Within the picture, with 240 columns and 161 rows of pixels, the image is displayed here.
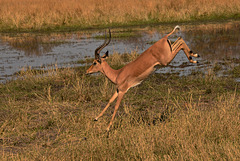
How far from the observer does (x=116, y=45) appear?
18438mm

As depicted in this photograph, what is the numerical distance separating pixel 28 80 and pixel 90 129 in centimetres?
530

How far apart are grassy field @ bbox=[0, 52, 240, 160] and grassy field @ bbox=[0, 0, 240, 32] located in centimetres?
1434

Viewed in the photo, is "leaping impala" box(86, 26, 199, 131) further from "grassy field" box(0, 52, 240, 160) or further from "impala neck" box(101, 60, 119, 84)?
"grassy field" box(0, 52, 240, 160)

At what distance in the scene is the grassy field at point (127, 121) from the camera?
5406 mm

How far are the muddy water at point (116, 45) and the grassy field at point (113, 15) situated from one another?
4.83 feet

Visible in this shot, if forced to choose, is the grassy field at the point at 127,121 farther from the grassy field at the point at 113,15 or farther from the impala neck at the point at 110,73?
the grassy field at the point at 113,15

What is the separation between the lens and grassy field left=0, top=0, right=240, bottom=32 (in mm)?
25641

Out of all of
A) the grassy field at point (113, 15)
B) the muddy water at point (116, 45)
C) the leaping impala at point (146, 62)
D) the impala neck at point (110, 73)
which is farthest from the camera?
the grassy field at point (113, 15)

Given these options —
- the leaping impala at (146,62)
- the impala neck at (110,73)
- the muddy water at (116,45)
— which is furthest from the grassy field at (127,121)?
the muddy water at (116,45)

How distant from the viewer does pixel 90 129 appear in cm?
664

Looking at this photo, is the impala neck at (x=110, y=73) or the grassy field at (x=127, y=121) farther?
the impala neck at (x=110, y=73)

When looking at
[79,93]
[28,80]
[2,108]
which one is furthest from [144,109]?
[28,80]

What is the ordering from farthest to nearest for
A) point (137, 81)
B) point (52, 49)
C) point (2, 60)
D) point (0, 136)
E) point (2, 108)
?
point (52, 49) → point (2, 60) → point (2, 108) → point (0, 136) → point (137, 81)

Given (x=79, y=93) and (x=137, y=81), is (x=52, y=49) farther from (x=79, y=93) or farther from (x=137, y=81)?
(x=137, y=81)
